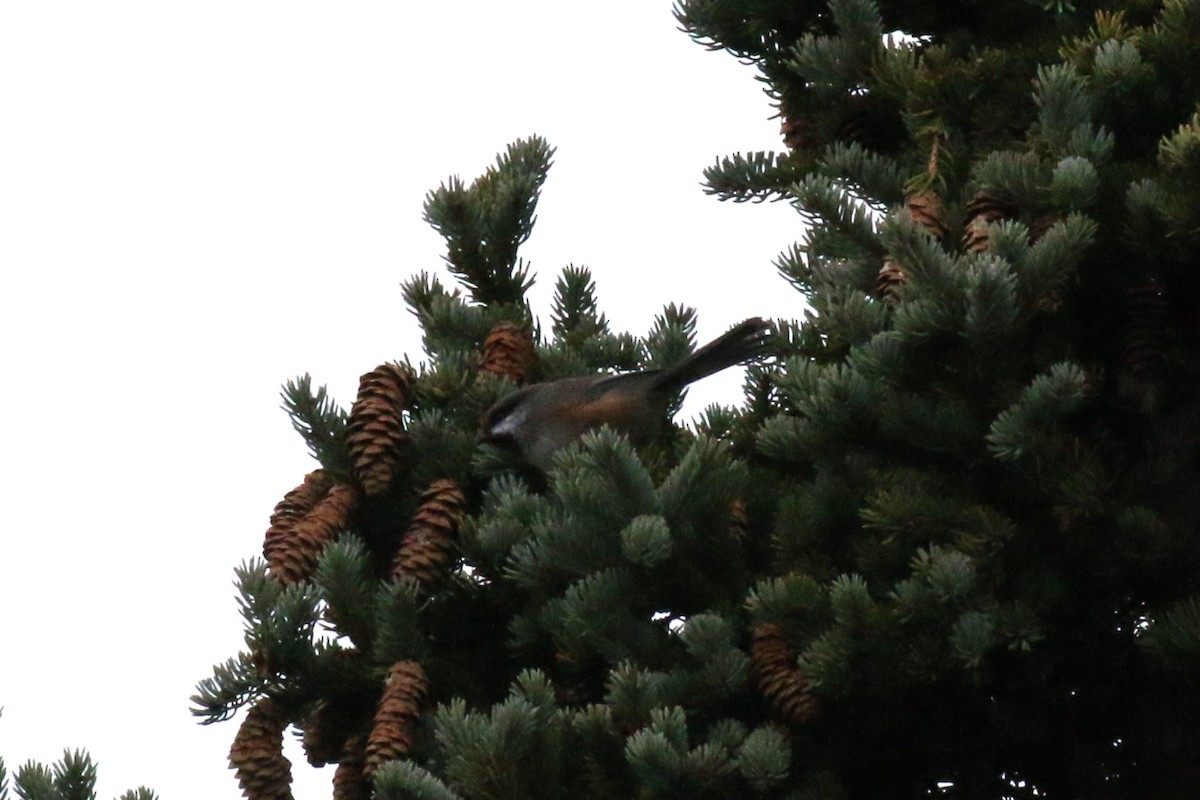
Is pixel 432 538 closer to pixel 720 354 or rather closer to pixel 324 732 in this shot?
pixel 324 732

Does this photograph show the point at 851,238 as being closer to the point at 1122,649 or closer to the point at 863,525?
the point at 863,525

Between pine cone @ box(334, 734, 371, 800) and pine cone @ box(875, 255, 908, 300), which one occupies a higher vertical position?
pine cone @ box(875, 255, 908, 300)

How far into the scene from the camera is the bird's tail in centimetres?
221

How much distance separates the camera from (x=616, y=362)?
95.8 inches

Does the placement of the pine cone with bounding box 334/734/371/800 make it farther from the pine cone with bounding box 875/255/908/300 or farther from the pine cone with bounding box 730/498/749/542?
the pine cone with bounding box 875/255/908/300

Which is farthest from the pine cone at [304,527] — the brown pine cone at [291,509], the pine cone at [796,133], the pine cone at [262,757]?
the pine cone at [796,133]

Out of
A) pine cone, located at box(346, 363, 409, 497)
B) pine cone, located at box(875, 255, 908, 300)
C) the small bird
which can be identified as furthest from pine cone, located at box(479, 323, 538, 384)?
pine cone, located at box(875, 255, 908, 300)

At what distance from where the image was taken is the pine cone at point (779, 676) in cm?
173

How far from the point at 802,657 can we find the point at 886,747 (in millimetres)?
246

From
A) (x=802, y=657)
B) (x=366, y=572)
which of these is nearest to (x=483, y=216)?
(x=366, y=572)

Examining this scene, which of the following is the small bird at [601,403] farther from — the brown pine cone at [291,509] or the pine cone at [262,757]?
the pine cone at [262,757]

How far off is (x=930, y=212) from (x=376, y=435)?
0.78m

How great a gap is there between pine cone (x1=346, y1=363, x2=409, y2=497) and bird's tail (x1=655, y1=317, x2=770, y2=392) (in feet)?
1.38

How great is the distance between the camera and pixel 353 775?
6.38 feet
